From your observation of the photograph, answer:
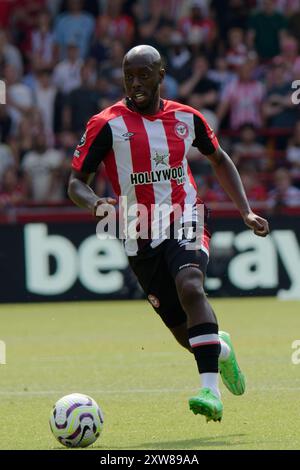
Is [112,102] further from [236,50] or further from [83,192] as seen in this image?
[83,192]

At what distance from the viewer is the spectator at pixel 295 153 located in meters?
19.3

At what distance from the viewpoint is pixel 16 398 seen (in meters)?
8.66

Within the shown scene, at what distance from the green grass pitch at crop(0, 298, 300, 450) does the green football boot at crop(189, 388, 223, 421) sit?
0.53ft

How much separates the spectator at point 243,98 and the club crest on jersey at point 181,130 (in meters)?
12.4

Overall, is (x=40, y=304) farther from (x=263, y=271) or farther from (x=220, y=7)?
(x=220, y=7)

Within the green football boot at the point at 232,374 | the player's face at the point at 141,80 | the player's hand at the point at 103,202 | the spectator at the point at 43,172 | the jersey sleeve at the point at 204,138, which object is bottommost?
the green football boot at the point at 232,374

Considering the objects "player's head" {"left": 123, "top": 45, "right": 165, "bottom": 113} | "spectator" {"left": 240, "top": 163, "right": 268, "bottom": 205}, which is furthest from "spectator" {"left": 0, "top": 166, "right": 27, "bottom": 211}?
"player's head" {"left": 123, "top": 45, "right": 165, "bottom": 113}

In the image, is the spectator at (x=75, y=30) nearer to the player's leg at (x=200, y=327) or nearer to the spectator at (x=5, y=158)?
the spectator at (x=5, y=158)

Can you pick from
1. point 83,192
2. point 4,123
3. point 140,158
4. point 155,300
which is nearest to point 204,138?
point 140,158

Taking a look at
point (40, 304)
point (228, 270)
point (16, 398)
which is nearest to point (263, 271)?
point (228, 270)

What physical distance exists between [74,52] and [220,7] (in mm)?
3220

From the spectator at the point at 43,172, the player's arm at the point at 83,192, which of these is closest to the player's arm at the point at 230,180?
the player's arm at the point at 83,192

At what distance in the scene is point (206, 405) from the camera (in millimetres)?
6441

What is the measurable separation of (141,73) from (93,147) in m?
0.56
